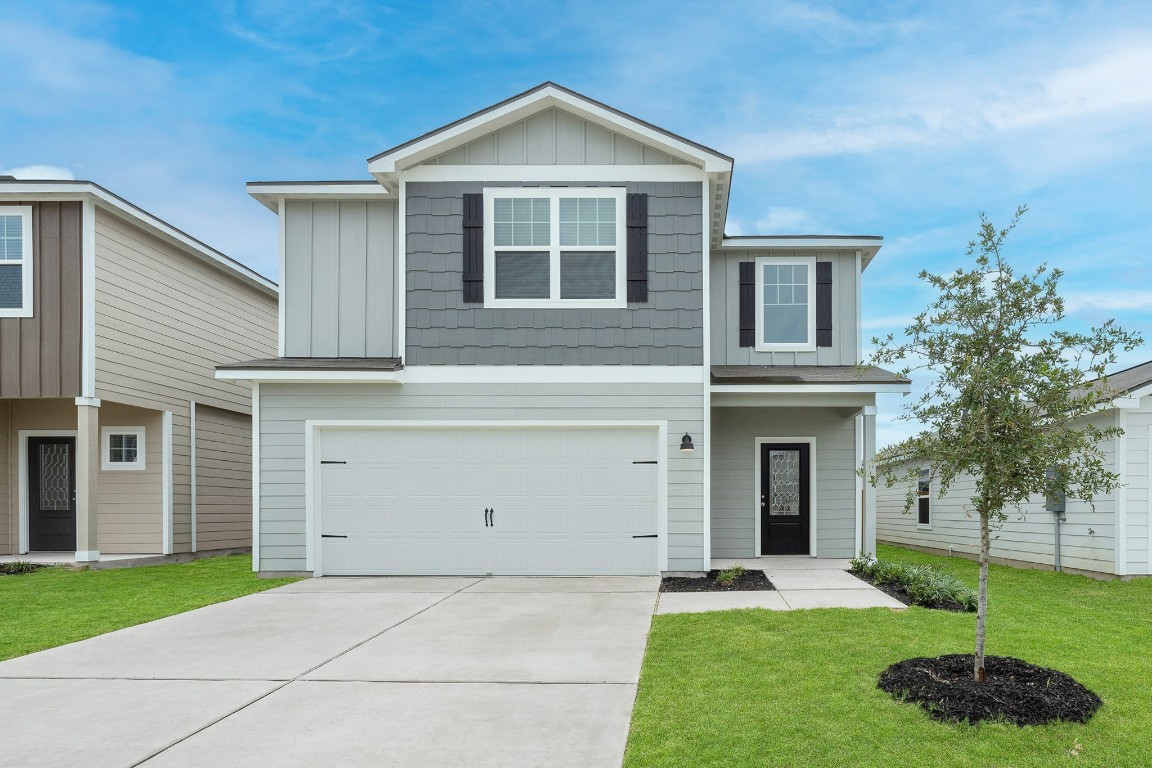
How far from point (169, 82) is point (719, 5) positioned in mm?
12760


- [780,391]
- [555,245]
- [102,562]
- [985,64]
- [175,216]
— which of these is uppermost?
[985,64]

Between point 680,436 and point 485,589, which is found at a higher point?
point 680,436

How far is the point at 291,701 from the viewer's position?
563cm

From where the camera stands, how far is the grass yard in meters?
4.55

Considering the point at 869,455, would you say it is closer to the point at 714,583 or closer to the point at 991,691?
the point at 714,583

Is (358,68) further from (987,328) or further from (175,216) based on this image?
(987,328)

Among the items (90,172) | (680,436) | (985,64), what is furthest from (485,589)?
(985,64)

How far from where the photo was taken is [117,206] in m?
13.5

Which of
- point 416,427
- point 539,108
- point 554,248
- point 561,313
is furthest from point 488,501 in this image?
point 539,108

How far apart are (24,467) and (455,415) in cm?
889

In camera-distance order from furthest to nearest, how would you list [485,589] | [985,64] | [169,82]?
[169,82] → [985,64] → [485,589]

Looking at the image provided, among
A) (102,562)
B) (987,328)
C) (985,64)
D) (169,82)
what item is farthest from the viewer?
(169,82)

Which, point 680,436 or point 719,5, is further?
point 719,5

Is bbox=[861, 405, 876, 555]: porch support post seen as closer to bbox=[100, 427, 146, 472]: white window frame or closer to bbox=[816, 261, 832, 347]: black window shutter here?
Answer: bbox=[816, 261, 832, 347]: black window shutter
